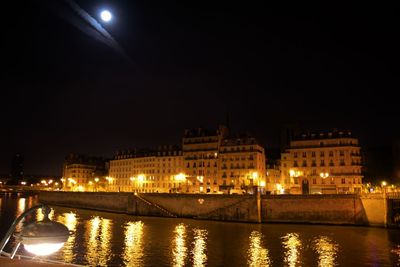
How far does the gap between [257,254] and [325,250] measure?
765 cm

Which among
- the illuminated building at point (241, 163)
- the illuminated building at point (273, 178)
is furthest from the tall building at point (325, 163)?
the illuminated building at point (273, 178)

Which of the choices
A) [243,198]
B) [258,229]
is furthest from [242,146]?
[258,229]

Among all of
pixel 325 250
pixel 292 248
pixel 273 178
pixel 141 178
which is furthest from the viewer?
pixel 141 178

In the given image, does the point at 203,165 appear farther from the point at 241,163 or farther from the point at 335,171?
the point at 335,171

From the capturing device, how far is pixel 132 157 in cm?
13762

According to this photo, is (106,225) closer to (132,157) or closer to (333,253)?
(333,253)

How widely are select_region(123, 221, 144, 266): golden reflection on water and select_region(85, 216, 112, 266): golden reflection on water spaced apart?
199cm

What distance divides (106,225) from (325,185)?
5370cm

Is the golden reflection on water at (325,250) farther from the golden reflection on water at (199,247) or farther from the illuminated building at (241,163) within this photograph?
the illuminated building at (241,163)

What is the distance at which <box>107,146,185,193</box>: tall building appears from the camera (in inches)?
4673

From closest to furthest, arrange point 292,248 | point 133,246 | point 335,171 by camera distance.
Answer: point 292,248 < point 133,246 < point 335,171

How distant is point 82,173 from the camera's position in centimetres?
17075

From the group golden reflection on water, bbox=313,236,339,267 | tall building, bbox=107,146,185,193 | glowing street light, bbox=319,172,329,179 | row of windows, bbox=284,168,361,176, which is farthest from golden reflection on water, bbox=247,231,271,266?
tall building, bbox=107,146,185,193

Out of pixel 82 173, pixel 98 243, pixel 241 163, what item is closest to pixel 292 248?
pixel 98 243
